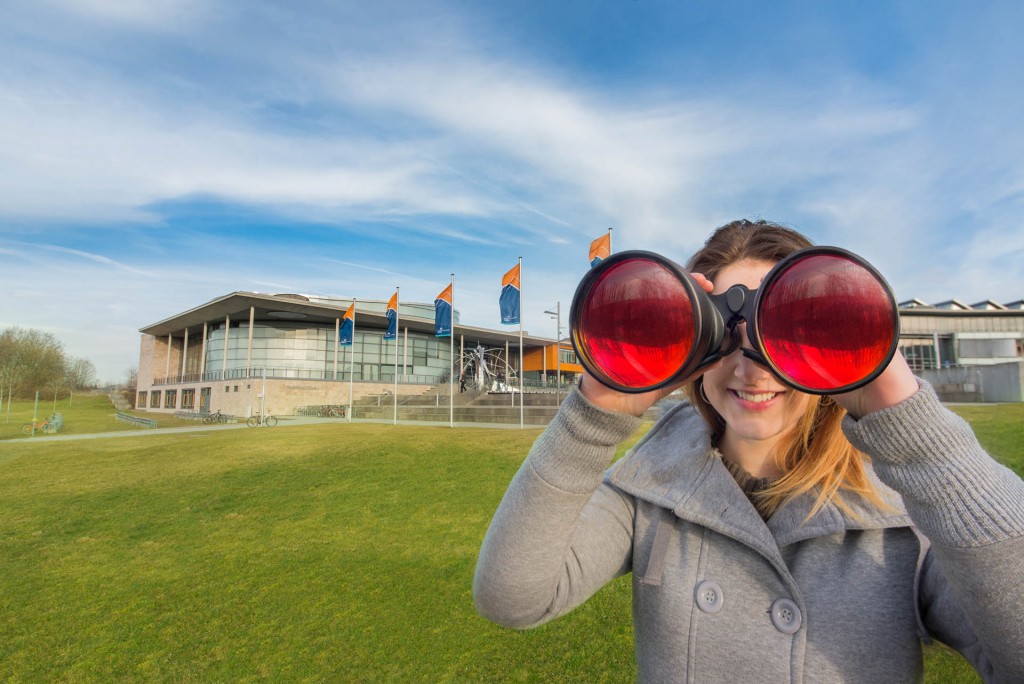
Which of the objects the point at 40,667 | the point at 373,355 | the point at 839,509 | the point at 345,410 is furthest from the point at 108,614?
the point at 373,355

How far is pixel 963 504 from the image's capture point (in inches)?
33.2

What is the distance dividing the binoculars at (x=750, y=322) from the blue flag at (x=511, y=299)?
1696 centimetres

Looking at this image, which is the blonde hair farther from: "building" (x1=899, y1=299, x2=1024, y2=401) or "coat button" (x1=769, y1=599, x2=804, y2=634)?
"building" (x1=899, y1=299, x2=1024, y2=401)

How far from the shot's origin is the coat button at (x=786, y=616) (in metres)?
1.12

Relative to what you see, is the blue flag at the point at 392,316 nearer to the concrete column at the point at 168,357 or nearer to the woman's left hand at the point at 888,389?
the woman's left hand at the point at 888,389

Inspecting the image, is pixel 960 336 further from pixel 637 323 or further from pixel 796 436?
pixel 637 323

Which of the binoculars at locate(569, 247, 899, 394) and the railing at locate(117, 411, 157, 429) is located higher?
the binoculars at locate(569, 247, 899, 394)

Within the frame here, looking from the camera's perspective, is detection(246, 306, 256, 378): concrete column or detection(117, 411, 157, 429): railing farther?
detection(246, 306, 256, 378): concrete column

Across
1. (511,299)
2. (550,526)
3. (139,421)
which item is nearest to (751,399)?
(550,526)

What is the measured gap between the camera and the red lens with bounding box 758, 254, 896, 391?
852mm

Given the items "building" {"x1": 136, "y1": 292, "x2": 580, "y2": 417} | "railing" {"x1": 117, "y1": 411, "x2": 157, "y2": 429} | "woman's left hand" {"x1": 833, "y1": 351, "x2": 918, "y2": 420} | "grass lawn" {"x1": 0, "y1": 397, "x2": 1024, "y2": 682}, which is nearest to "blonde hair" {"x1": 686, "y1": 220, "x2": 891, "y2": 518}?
"woman's left hand" {"x1": 833, "y1": 351, "x2": 918, "y2": 420}

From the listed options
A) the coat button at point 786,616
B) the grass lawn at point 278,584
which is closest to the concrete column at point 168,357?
the grass lawn at point 278,584

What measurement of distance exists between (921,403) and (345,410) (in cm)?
3416

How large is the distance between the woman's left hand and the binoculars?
0.20 ft
